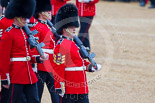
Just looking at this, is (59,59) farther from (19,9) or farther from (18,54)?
(19,9)

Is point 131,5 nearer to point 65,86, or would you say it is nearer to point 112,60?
point 112,60

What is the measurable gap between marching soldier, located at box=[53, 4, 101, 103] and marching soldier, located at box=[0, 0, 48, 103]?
307 mm

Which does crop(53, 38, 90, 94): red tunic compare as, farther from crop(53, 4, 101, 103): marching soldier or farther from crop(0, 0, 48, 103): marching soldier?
crop(0, 0, 48, 103): marching soldier

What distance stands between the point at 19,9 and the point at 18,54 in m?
0.47

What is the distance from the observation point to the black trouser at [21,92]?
15.0ft

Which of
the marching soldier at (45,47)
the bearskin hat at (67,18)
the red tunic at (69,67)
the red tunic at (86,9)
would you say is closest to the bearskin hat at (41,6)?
the marching soldier at (45,47)

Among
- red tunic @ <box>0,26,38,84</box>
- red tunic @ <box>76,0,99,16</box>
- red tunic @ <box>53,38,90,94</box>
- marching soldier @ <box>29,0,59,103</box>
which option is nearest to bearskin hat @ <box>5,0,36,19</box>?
red tunic @ <box>0,26,38,84</box>

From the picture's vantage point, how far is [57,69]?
4.42 metres

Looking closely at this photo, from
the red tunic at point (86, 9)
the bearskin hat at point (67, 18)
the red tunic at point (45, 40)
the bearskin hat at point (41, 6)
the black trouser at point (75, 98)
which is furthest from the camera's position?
the red tunic at point (86, 9)

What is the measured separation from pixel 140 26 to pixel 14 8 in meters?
8.37

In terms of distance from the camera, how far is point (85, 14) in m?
8.70

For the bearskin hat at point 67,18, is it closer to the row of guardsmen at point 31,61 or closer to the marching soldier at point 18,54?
the row of guardsmen at point 31,61

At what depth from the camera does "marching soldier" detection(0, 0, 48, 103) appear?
4.43 m

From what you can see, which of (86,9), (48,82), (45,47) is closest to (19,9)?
(45,47)
